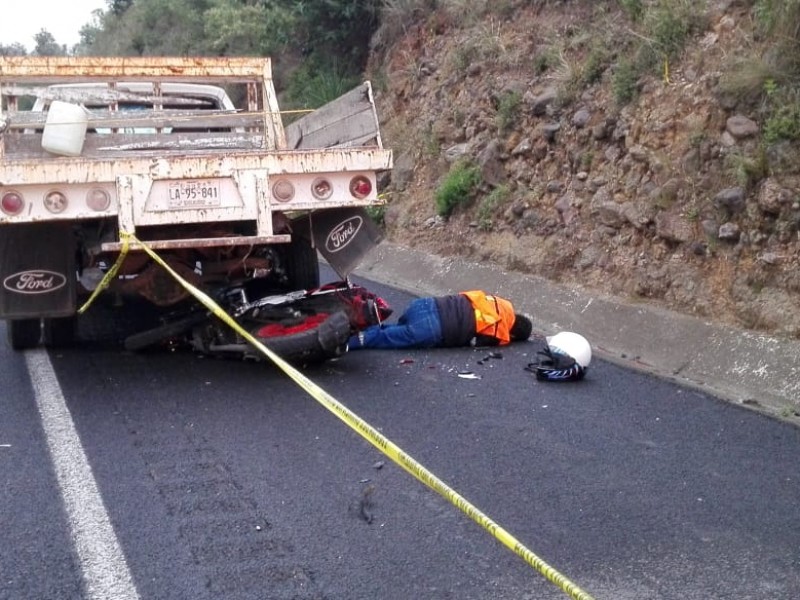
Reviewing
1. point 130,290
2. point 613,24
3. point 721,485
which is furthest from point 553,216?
point 721,485

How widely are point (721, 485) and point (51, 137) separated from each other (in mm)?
5156

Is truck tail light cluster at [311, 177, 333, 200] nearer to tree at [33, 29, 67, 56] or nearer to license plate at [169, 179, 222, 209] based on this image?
license plate at [169, 179, 222, 209]

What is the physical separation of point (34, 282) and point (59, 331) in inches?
45.3

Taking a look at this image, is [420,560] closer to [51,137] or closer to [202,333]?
[202,333]

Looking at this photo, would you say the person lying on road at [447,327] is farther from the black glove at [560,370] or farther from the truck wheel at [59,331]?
the truck wheel at [59,331]

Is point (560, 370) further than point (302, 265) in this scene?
No

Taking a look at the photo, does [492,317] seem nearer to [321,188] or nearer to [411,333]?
[411,333]

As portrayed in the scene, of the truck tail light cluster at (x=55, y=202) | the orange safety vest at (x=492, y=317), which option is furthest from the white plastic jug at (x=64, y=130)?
the orange safety vest at (x=492, y=317)

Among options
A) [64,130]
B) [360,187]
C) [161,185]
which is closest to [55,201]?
[161,185]

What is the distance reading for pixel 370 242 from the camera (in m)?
8.33

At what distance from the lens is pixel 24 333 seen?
8.84 m

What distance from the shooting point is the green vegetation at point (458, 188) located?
13.5 metres

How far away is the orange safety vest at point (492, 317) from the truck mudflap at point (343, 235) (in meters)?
1.00

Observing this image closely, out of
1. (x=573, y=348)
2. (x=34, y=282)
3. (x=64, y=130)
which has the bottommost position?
(x=573, y=348)
